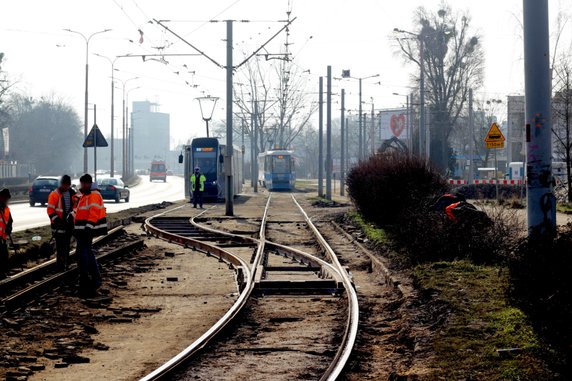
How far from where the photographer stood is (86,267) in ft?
45.4

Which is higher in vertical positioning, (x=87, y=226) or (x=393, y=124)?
(x=393, y=124)

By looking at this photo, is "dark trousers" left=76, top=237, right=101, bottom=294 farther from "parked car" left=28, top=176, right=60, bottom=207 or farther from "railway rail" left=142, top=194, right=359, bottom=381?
"parked car" left=28, top=176, right=60, bottom=207

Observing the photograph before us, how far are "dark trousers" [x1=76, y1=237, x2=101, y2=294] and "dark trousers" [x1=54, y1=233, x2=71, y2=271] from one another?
1.58 meters

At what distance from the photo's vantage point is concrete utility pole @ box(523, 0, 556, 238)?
36.8ft

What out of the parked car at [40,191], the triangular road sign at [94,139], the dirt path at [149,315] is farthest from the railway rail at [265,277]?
the parked car at [40,191]

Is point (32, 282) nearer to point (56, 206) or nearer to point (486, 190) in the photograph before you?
point (56, 206)

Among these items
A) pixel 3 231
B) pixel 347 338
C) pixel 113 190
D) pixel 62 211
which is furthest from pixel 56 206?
pixel 113 190

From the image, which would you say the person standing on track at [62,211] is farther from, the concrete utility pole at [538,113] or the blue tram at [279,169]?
the blue tram at [279,169]

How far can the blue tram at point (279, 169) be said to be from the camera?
67.6 meters

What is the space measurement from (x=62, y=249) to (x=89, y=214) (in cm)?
202

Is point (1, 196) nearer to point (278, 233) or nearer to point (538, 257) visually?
point (538, 257)

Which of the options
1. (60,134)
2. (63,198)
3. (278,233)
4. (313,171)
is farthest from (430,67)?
(313,171)

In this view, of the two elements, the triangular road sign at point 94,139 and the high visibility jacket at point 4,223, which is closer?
the high visibility jacket at point 4,223

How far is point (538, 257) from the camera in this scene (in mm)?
8812
